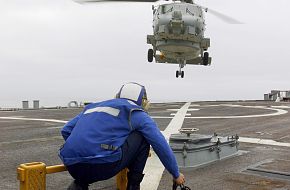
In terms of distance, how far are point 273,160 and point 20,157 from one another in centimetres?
591

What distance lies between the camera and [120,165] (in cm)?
405

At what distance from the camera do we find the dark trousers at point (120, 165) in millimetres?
3915

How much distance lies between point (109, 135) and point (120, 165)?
0.38m

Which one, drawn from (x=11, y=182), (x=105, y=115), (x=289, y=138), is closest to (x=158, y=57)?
(x=289, y=138)

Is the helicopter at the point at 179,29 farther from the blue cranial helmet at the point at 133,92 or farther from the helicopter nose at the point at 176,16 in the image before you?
the blue cranial helmet at the point at 133,92

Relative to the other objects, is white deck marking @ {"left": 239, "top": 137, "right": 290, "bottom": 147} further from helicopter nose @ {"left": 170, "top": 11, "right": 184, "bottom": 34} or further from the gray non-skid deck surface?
helicopter nose @ {"left": 170, "top": 11, "right": 184, "bottom": 34}

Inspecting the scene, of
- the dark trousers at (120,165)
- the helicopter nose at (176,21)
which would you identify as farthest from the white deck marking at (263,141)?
the helicopter nose at (176,21)

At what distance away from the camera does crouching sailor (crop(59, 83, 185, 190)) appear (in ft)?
12.7

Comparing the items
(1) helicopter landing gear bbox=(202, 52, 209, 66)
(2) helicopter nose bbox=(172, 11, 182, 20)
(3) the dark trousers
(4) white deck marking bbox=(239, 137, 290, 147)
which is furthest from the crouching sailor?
(1) helicopter landing gear bbox=(202, 52, 209, 66)

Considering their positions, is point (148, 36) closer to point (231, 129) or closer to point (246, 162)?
point (231, 129)

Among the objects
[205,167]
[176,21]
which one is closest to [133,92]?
[205,167]

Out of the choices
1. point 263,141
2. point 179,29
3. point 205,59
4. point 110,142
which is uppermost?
point 179,29

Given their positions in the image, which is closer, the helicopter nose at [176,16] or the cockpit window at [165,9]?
the helicopter nose at [176,16]

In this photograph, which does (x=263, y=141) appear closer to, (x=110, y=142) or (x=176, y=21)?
(x=110, y=142)
